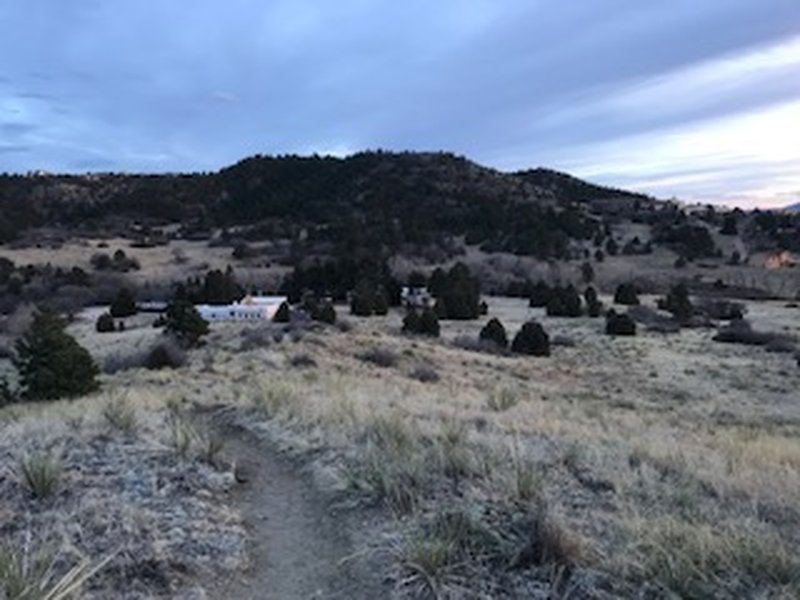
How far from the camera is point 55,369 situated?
24.5m

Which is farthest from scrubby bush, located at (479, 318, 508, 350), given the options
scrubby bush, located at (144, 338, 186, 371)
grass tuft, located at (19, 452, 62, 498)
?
grass tuft, located at (19, 452, 62, 498)

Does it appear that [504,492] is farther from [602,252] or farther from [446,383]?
[602,252]

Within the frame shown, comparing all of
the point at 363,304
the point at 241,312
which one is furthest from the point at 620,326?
the point at 241,312

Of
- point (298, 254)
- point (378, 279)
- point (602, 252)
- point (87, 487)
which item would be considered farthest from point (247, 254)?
point (87, 487)

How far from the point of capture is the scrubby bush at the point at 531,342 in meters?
41.5

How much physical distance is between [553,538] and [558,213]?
317 ft

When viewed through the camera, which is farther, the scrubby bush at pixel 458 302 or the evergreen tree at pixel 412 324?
the scrubby bush at pixel 458 302

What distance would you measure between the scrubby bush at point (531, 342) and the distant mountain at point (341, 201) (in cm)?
4429

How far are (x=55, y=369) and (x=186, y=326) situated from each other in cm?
1331

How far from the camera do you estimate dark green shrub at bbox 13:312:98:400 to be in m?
24.5

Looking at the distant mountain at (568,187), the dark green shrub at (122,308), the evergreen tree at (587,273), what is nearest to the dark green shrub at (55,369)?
the dark green shrub at (122,308)

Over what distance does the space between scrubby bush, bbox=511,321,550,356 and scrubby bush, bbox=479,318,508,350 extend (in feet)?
2.33

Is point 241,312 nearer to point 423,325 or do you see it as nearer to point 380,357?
point 423,325

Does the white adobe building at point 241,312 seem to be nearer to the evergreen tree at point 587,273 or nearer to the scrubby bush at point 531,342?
the scrubby bush at point 531,342
